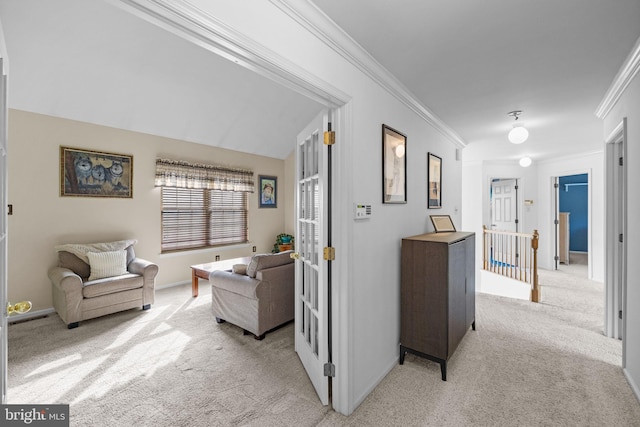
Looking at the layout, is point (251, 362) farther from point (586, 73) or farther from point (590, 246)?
point (590, 246)

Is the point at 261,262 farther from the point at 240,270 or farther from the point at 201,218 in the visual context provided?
the point at 201,218

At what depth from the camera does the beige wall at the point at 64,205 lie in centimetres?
349

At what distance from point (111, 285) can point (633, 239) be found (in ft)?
16.2

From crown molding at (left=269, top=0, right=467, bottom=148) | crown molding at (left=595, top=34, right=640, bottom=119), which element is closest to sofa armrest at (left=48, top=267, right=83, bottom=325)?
crown molding at (left=269, top=0, right=467, bottom=148)

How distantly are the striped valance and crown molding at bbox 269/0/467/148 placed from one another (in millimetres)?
3766

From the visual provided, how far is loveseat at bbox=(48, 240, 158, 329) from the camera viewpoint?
3.21 meters

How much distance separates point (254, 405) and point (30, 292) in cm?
343

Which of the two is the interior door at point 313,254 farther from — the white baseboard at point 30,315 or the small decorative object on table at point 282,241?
the small decorative object on table at point 282,241

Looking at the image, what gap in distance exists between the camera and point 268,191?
21.4 ft

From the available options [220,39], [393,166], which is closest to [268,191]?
[393,166]

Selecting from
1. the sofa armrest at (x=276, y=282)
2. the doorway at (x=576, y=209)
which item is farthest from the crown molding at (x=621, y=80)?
the doorway at (x=576, y=209)

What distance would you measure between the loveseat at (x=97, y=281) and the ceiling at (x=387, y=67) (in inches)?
70.1

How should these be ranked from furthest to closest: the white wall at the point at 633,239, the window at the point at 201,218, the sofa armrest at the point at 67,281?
the window at the point at 201,218, the sofa armrest at the point at 67,281, the white wall at the point at 633,239

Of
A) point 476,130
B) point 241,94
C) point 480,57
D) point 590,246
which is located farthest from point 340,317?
point 590,246
